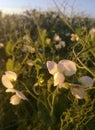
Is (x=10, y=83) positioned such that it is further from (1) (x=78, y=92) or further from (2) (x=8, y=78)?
(1) (x=78, y=92)

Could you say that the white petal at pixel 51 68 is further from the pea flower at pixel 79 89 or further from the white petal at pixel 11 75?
the white petal at pixel 11 75

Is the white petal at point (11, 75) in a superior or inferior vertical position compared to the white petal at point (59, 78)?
superior

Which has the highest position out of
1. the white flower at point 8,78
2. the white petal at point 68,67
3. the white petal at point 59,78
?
the white flower at point 8,78

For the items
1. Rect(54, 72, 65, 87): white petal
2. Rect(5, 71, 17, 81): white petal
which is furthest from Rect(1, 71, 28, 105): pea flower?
Rect(54, 72, 65, 87): white petal

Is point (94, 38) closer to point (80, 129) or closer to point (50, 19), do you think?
point (80, 129)

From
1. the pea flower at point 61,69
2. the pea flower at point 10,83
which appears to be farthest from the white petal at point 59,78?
the pea flower at point 10,83

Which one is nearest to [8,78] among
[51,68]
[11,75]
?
[11,75]

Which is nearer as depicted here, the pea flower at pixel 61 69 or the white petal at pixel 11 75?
the pea flower at pixel 61 69

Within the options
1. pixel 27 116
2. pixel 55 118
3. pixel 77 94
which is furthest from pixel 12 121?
pixel 77 94
